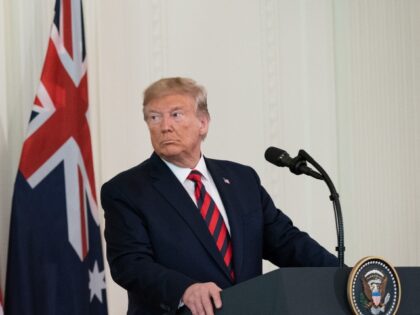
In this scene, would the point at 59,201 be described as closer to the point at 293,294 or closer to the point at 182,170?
the point at 182,170

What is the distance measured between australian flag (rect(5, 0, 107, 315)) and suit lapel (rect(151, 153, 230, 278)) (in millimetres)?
916

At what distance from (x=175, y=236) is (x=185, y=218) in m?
0.08

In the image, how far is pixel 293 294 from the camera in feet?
8.00

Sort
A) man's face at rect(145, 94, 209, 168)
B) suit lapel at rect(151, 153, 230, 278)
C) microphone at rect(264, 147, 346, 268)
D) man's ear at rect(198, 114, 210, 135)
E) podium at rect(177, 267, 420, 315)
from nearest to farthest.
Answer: podium at rect(177, 267, 420, 315) < microphone at rect(264, 147, 346, 268) < suit lapel at rect(151, 153, 230, 278) < man's face at rect(145, 94, 209, 168) < man's ear at rect(198, 114, 210, 135)

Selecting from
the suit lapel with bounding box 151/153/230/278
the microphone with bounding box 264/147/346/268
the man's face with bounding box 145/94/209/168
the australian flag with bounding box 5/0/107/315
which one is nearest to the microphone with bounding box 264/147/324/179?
the microphone with bounding box 264/147/346/268

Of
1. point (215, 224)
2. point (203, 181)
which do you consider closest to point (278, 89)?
point (203, 181)

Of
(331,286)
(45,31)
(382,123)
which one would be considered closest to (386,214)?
(382,123)

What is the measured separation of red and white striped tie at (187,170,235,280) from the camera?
327cm

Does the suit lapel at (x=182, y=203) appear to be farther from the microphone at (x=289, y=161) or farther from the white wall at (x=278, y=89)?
the white wall at (x=278, y=89)

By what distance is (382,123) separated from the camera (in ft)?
22.1

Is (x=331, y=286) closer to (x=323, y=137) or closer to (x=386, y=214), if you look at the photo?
(x=323, y=137)

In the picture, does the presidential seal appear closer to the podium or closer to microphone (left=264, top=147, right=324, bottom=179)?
the podium

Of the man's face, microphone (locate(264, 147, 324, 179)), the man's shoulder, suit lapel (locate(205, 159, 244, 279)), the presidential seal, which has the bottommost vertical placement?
the presidential seal

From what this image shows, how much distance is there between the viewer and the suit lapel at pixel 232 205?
3.27 m
